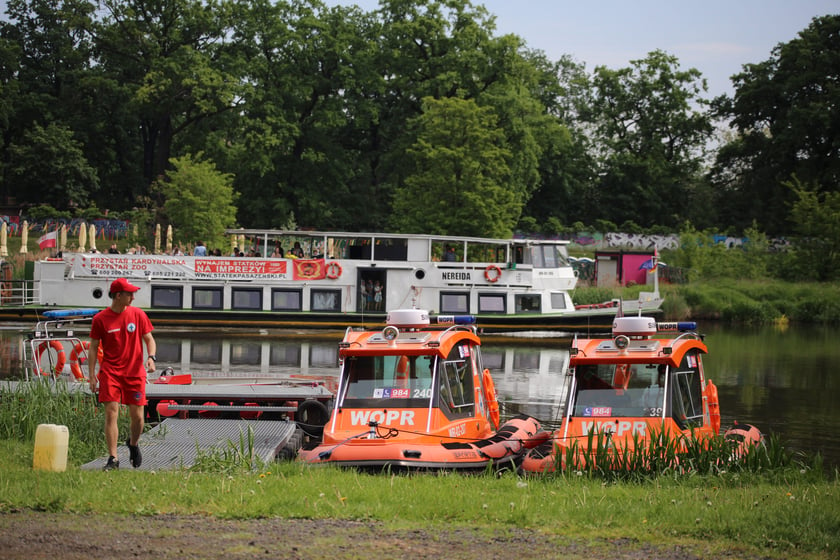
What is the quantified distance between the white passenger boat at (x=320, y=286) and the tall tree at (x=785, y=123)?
126ft

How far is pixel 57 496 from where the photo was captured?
952cm

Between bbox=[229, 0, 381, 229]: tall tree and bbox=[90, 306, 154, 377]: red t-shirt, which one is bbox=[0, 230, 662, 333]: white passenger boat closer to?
bbox=[229, 0, 381, 229]: tall tree

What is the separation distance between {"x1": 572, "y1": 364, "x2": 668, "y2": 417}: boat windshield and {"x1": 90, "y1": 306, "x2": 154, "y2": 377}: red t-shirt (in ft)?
19.3

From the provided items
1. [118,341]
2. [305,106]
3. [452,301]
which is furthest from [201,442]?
Answer: [305,106]

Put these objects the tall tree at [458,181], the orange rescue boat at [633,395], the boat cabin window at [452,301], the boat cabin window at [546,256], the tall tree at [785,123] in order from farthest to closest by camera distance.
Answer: the tall tree at [785,123], the tall tree at [458,181], the boat cabin window at [546,256], the boat cabin window at [452,301], the orange rescue boat at [633,395]

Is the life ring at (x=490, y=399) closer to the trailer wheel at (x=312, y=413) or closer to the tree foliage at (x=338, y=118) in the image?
the trailer wheel at (x=312, y=413)

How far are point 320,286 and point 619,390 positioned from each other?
2549cm

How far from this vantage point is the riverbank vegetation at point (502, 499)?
8.98 metres

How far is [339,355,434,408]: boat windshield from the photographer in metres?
14.6

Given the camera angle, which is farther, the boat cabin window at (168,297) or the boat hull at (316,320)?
the boat cabin window at (168,297)

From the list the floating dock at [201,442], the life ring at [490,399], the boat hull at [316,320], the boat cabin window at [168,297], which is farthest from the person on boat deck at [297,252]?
the floating dock at [201,442]

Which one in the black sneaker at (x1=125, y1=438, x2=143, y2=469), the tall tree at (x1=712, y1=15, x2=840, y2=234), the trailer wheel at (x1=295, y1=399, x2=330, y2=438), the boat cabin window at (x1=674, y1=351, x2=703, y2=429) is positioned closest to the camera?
the black sneaker at (x1=125, y1=438, x2=143, y2=469)

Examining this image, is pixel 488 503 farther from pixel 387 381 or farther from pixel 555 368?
pixel 555 368

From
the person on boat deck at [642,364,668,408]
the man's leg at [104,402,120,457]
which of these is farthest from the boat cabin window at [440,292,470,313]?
the man's leg at [104,402,120,457]
